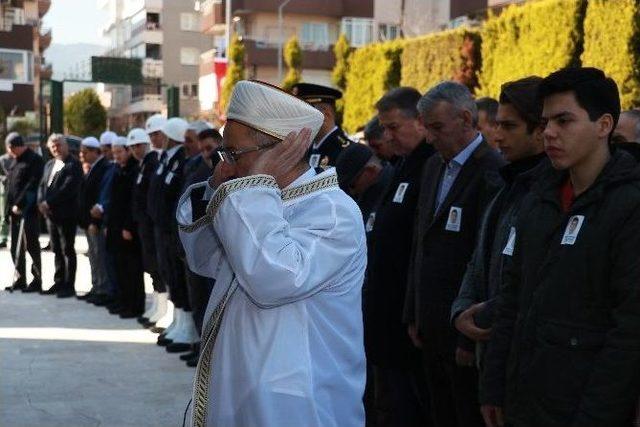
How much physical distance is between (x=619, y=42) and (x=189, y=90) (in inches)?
2349

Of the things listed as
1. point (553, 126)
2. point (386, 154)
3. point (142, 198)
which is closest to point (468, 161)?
point (553, 126)

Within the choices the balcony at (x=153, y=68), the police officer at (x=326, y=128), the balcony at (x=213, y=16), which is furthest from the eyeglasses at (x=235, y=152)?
the balcony at (x=153, y=68)

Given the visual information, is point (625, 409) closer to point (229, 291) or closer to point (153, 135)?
point (229, 291)

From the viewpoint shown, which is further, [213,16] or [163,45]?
[163,45]

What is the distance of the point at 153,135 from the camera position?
1076cm

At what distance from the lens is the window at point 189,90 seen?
7786 cm

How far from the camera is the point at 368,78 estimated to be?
3591cm

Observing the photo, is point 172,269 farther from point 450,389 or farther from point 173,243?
point 450,389

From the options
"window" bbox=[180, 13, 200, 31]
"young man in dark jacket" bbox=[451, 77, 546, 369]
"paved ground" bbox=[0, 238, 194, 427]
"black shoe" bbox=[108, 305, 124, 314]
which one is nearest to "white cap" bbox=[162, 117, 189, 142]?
"paved ground" bbox=[0, 238, 194, 427]

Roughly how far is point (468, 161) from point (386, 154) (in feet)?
6.27

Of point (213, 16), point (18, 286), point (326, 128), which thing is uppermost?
point (213, 16)

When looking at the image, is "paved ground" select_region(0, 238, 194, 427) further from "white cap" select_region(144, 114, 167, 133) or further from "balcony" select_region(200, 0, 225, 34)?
"balcony" select_region(200, 0, 225, 34)

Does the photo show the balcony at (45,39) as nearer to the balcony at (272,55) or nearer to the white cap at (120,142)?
the balcony at (272,55)

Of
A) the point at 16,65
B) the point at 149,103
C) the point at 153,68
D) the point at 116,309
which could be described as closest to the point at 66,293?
the point at 116,309
